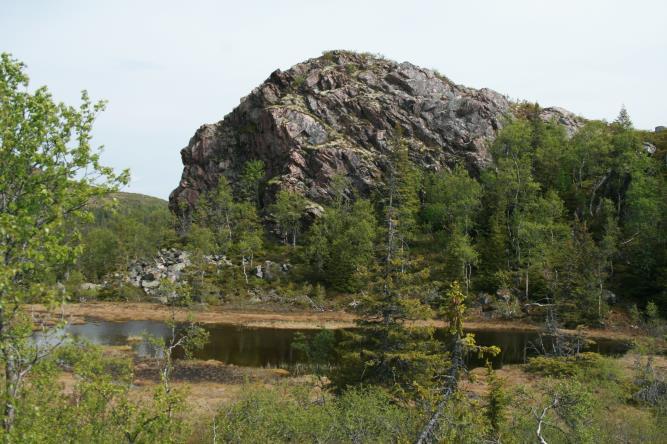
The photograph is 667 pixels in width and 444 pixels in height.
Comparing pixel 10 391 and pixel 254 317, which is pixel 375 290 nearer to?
pixel 10 391

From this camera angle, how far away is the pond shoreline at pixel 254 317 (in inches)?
2867

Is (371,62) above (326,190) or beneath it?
above

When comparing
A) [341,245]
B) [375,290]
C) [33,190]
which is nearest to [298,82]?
[341,245]

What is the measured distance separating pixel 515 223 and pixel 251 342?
60.4 m

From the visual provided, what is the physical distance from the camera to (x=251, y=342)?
62.0 metres

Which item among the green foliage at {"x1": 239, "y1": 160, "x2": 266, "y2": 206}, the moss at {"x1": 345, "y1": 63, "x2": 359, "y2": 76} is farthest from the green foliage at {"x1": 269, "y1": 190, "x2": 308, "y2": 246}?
the moss at {"x1": 345, "y1": 63, "x2": 359, "y2": 76}

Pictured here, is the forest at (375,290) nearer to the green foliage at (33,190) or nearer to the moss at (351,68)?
the green foliage at (33,190)

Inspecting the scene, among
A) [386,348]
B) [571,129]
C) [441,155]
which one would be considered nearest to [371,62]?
[441,155]

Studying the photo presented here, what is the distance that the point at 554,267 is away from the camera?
8706 cm

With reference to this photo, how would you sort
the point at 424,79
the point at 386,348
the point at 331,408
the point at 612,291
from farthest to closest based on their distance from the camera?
1. the point at 424,79
2. the point at 612,291
3. the point at 386,348
4. the point at 331,408

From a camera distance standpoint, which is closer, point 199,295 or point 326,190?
point 199,295

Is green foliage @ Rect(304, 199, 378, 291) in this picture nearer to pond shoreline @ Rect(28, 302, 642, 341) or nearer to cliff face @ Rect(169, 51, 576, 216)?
pond shoreline @ Rect(28, 302, 642, 341)

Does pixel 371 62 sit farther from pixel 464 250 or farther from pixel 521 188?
pixel 464 250

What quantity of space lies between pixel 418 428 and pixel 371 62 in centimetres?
13728
